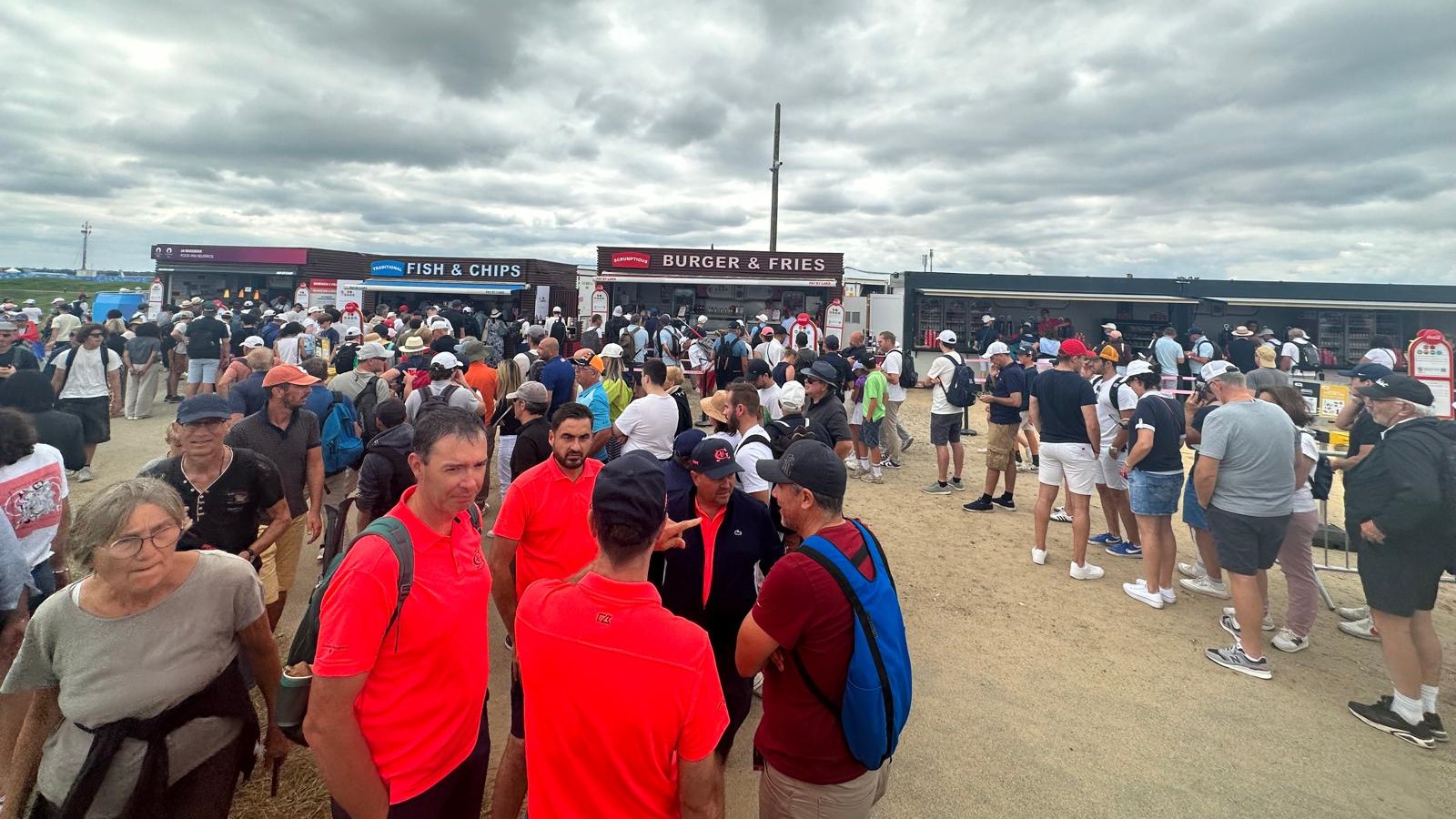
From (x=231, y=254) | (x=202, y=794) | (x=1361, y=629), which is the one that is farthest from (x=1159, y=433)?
(x=231, y=254)

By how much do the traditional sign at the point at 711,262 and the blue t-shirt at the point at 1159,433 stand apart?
1488 centimetres

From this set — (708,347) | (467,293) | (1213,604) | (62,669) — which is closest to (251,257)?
(467,293)

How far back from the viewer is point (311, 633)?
1.74m

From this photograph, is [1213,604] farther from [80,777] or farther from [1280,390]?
[80,777]

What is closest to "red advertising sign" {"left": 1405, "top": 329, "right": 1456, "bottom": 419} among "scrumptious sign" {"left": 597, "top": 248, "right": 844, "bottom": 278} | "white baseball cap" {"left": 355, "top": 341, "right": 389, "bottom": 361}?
"white baseball cap" {"left": 355, "top": 341, "right": 389, "bottom": 361}

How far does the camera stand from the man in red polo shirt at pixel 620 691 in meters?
1.52

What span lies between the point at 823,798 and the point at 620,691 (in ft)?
3.00

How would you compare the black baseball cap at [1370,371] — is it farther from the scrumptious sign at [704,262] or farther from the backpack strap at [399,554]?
the scrumptious sign at [704,262]

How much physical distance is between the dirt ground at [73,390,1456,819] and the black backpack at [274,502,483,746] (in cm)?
151

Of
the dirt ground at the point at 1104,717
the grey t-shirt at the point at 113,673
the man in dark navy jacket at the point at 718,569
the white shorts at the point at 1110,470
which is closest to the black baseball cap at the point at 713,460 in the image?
the man in dark navy jacket at the point at 718,569

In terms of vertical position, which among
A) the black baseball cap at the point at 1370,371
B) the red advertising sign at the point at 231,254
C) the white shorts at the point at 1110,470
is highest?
the red advertising sign at the point at 231,254

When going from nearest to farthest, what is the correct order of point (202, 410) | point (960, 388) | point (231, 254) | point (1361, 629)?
point (202, 410)
point (1361, 629)
point (960, 388)
point (231, 254)

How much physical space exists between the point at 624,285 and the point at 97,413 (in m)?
15.8

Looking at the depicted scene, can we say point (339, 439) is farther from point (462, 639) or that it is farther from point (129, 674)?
point (462, 639)
